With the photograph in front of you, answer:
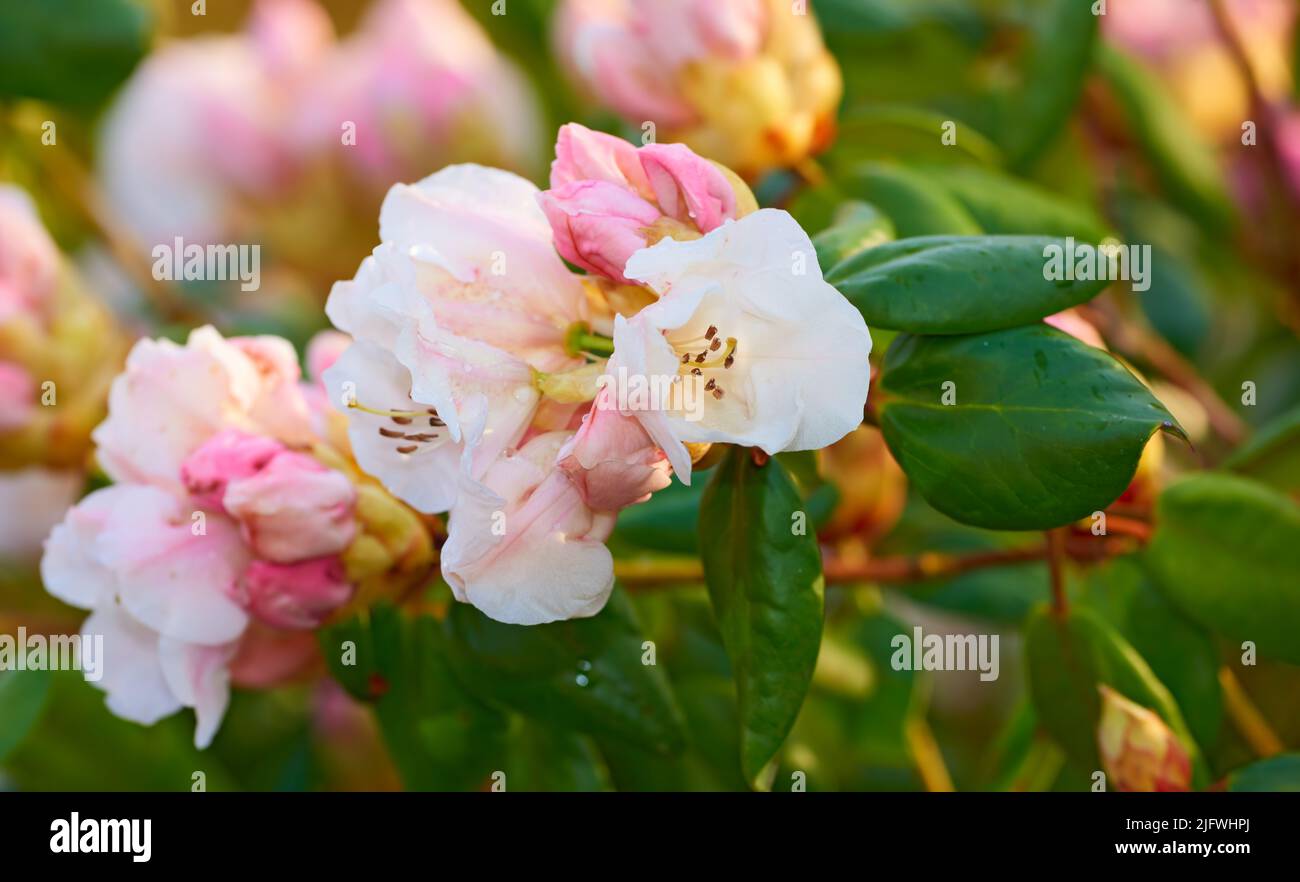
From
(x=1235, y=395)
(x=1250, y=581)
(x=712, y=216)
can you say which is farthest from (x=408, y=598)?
Result: (x=1235, y=395)

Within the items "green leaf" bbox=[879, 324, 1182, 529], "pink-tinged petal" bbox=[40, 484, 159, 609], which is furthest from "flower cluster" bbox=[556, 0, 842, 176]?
"pink-tinged petal" bbox=[40, 484, 159, 609]

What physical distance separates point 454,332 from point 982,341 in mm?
182

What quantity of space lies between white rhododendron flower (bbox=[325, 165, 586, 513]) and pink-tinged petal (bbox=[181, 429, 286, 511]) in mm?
48

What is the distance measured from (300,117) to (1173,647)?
0.82 meters

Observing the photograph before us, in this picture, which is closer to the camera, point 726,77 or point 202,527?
point 202,527

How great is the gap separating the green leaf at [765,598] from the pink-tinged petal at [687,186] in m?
0.08

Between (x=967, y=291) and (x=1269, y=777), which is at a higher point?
(x=967, y=291)

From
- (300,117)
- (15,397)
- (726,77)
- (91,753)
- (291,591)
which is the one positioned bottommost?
(91,753)

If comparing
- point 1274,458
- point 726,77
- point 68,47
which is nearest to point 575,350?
point 726,77

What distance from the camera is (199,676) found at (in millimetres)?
551

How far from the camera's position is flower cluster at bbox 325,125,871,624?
0.43 m

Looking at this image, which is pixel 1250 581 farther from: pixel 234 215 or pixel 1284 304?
pixel 234 215

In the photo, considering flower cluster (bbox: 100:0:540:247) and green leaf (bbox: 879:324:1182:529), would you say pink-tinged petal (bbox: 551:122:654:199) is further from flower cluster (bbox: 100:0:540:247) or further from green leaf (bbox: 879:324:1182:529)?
flower cluster (bbox: 100:0:540:247)

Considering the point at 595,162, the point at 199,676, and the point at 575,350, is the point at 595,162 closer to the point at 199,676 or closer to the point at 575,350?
the point at 575,350
